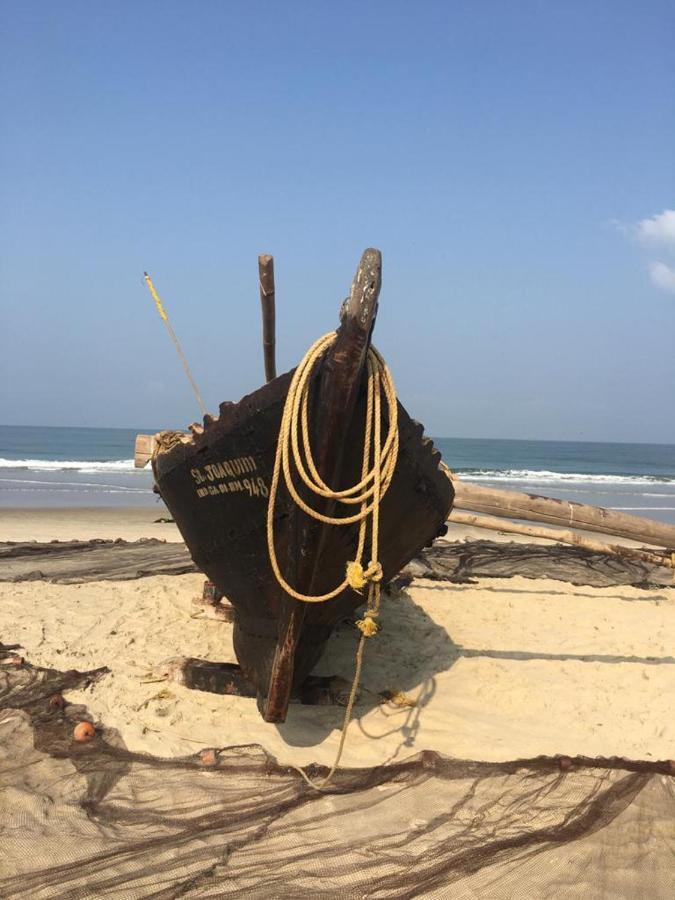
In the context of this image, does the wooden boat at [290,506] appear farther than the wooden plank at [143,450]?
No

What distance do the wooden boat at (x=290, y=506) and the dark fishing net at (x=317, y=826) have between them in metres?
0.72

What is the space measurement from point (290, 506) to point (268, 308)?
273 cm

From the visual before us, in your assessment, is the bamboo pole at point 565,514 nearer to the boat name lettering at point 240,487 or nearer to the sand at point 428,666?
the sand at point 428,666

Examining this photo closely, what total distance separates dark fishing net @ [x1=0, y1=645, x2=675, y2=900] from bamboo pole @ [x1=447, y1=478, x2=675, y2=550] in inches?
79.7

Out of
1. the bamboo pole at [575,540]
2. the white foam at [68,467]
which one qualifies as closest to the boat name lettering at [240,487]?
the bamboo pole at [575,540]

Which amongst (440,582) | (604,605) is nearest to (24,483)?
(440,582)

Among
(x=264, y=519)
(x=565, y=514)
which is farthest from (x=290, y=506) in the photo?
(x=565, y=514)

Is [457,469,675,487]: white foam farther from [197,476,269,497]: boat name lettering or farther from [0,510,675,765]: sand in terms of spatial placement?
[197,476,269,497]: boat name lettering

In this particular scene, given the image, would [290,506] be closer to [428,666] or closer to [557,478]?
[428,666]

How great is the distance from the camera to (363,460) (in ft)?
11.4

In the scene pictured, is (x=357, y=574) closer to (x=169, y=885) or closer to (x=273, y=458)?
(x=273, y=458)

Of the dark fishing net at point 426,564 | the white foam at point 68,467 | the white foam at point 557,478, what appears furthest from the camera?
the white foam at point 557,478

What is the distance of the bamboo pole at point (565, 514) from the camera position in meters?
5.32

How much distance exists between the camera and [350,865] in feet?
9.14
